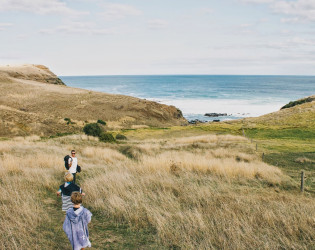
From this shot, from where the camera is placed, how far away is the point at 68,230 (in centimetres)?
442

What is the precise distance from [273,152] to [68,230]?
17.6 m

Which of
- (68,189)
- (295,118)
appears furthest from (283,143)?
(68,189)

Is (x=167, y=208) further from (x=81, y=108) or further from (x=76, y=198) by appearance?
(x=81, y=108)

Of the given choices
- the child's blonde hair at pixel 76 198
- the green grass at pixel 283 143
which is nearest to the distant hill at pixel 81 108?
the green grass at pixel 283 143

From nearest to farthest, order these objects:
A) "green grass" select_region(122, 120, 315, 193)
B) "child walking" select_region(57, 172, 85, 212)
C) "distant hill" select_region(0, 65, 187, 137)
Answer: "child walking" select_region(57, 172, 85, 212) < "green grass" select_region(122, 120, 315, 193) < "distant hill" select_region(0, 65, 187, 137)

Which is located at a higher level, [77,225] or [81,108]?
[77,225]

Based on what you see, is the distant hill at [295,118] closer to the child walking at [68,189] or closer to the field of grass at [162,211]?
the field of grass at [162,211]

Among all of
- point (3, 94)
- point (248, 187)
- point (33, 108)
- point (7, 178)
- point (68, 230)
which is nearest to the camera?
point (68, 230)

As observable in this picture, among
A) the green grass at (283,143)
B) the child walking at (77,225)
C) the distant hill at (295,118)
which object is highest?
the child walking at (77,225)

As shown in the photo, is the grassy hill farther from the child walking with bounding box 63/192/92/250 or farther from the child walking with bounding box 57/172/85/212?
the child walking with bounding box 63/192/92/250

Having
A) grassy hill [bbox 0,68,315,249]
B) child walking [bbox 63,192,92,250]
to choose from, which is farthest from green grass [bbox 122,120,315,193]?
child walking [bbox 63,192,92,250]

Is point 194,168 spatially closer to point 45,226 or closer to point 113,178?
point 113,178

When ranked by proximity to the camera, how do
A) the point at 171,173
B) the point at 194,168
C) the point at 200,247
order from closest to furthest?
the point at 200,247
the point at 171,173
the point at 194,168

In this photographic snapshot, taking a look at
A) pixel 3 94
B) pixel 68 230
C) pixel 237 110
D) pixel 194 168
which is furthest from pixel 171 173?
pixel 237 110
